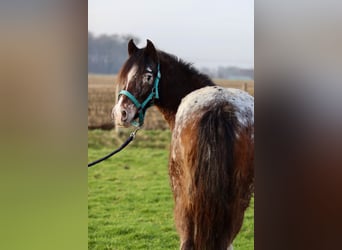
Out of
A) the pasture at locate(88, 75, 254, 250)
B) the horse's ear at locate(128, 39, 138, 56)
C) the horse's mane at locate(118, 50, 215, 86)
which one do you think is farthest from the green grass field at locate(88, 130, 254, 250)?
the horse's ear at locate(128, 39, 138, 56)

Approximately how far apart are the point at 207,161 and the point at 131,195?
0.55 m

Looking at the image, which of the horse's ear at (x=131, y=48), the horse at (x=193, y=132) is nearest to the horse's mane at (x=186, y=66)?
the horse at (x=193, y=132)

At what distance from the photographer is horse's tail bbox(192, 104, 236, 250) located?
3.51 meters

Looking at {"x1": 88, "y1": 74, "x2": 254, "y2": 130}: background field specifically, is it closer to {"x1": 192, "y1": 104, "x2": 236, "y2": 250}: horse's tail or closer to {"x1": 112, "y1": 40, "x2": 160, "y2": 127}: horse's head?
Result: {"x1": 112, "y1": 40, "x2": 160, "y2": 127}: horse's head

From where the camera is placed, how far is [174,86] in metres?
3.54

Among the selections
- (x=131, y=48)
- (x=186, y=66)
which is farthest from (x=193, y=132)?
(x=131, y=48)

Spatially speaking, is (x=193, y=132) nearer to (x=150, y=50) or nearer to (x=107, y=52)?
(x=150, y=50)

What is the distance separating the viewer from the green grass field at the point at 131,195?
3.48m

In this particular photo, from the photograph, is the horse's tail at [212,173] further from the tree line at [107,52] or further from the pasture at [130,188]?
the tree line at [107,52]

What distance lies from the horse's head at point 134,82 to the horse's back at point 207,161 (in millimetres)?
280
